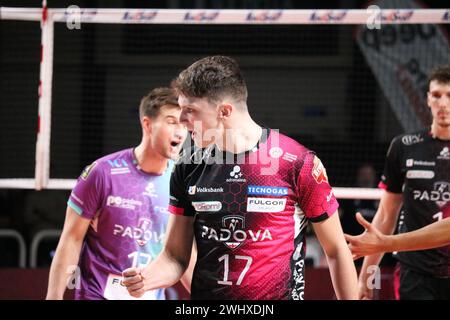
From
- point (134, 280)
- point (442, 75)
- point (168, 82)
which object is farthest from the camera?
point (168, 82)

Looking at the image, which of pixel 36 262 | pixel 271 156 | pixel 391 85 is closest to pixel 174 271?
pixel 271 156

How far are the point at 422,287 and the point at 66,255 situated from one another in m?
2.53

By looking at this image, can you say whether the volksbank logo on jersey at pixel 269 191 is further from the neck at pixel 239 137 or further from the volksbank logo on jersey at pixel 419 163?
the volksbank logo on jersey at pixel 419 163

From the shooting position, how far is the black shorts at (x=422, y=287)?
Result: 5.34 metres

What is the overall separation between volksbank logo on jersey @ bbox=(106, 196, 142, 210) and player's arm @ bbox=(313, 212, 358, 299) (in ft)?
5.94

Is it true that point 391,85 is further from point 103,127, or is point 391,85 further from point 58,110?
point 58,110

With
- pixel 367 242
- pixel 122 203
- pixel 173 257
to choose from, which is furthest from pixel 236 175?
pixel 122 203

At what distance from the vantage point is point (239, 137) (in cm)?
362

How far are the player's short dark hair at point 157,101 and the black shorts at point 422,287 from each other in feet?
6.99

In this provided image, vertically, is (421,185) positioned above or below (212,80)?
below

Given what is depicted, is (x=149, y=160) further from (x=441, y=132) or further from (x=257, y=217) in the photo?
(x=441, y=132)

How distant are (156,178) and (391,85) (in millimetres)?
4551

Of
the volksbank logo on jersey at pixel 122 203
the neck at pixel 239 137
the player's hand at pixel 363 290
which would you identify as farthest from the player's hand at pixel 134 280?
the player's hand at pixel 363 290

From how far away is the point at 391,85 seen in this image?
8.88 metres
